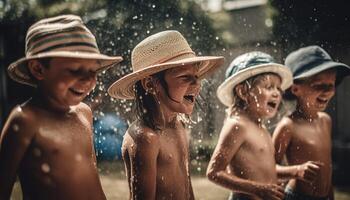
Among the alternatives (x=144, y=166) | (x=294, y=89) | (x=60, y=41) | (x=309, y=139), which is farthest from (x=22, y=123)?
(x=294, y=89)

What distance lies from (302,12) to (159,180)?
3283mm

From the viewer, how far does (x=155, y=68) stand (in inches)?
110

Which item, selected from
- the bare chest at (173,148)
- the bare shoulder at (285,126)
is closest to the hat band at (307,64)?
the bare shoulder at (285,126)

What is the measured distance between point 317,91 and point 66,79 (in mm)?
2271

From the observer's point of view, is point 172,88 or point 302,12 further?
point 302,12

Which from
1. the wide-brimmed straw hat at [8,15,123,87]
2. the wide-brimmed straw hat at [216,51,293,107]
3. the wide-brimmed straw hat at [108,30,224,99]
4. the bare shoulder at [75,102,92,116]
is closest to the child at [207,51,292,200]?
the wide-brimmed straw hat at [216,51,293,107]

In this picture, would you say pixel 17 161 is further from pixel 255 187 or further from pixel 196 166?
pixel 196 166

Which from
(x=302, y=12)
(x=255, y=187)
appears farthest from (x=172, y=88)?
(x=302, y=12)

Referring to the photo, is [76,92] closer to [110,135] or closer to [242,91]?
[242,91]

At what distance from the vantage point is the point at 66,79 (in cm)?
232

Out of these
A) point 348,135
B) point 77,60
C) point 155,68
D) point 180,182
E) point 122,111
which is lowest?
point 348,135

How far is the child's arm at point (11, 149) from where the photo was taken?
2162mm

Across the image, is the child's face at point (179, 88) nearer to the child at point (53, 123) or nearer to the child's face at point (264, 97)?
the child at point (53, 123)

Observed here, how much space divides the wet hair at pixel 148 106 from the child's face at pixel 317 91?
1472mm
